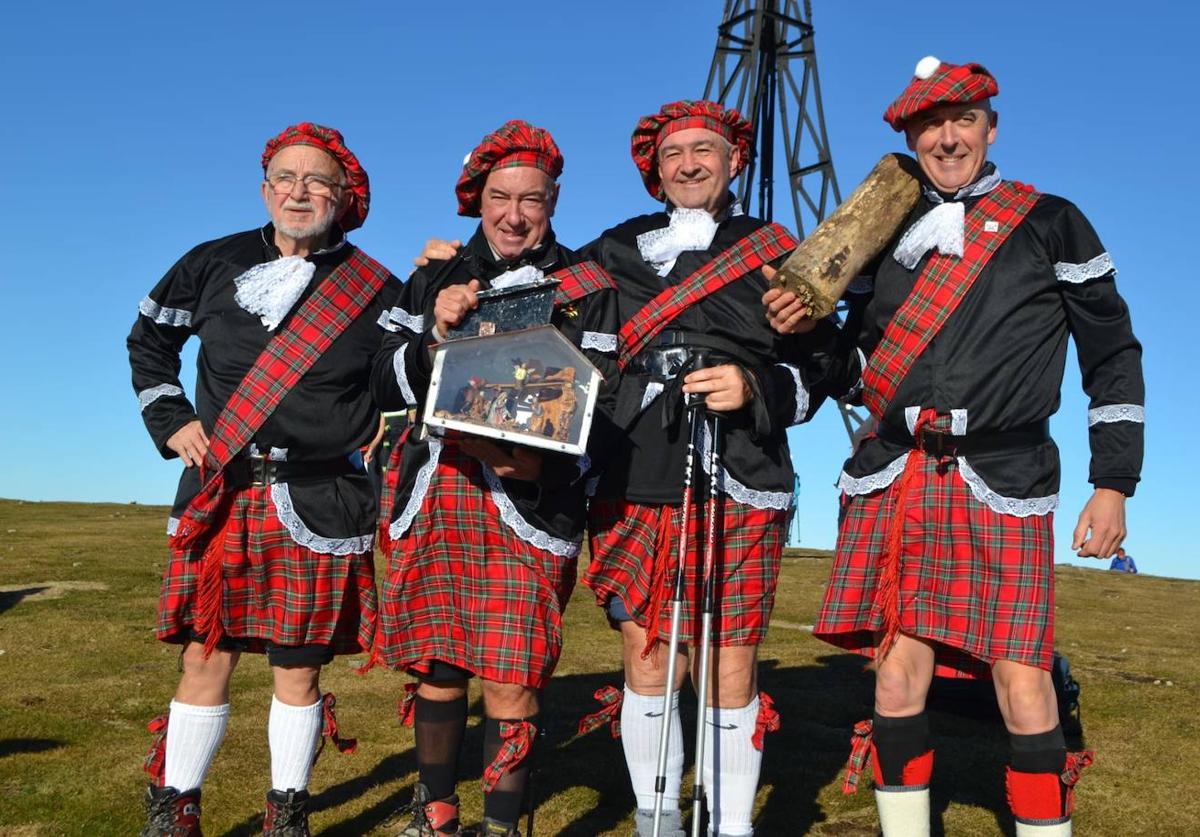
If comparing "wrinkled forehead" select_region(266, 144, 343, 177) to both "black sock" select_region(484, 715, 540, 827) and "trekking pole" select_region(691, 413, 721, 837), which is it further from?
"black sock" select_region(484, 715, 540, 827)

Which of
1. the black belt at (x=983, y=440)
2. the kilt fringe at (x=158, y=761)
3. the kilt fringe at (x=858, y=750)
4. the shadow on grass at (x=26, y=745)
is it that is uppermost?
the black belt at (x=983, y=440)

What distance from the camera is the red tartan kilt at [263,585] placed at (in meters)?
3.99

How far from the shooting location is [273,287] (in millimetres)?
4121

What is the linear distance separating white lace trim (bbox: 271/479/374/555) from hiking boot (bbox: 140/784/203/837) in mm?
997

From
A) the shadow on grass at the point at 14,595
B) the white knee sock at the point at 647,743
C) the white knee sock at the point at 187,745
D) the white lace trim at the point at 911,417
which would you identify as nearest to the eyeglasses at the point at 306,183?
the white knee sock at the point at 187,745

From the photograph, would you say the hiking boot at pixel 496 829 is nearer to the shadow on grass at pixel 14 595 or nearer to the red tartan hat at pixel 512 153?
the red tartan hat at pixel 512 153

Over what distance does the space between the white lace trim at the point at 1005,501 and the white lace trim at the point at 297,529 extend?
86.6 inches

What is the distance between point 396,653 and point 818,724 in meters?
3.21

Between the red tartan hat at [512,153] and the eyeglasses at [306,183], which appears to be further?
the eyeglasses at [306,183]

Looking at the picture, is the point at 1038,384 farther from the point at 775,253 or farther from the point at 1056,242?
the point at 775,253

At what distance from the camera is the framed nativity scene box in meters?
3.31

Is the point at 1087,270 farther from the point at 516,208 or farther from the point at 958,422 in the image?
the point at 516,208

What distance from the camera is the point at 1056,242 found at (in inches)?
133

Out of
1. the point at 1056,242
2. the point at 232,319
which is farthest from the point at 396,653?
the point at 1056,242
